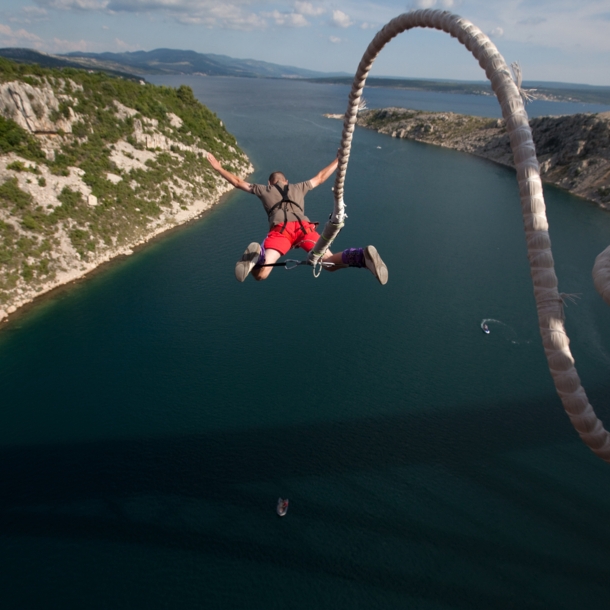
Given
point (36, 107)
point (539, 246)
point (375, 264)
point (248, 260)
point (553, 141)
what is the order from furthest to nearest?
1. point (553, 141)
2. point (36, 107)
3. point (248, 260)
4. point (375, 264)
5. point (539, 246)

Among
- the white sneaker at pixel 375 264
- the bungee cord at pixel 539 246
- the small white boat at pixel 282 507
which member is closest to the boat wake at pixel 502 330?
the small white boat at pixel 282 507

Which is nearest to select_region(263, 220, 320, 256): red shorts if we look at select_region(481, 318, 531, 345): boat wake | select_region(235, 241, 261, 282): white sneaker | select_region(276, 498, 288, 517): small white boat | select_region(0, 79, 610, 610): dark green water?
select_region(235, 241, 261, 282): white sneaker

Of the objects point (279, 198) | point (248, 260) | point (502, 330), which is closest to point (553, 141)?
point (502, 330)

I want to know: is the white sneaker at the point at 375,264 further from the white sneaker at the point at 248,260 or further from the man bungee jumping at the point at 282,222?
the white sneaker at the point at 248,260

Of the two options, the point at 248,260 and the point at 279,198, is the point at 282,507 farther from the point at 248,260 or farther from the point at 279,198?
the point at 279,198

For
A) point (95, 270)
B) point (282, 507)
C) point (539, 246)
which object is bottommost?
point (282, 507)

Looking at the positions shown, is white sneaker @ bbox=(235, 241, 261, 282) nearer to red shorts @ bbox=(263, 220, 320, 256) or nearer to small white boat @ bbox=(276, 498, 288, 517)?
red shorts @ bbox=(263, 220, 320, 256)
